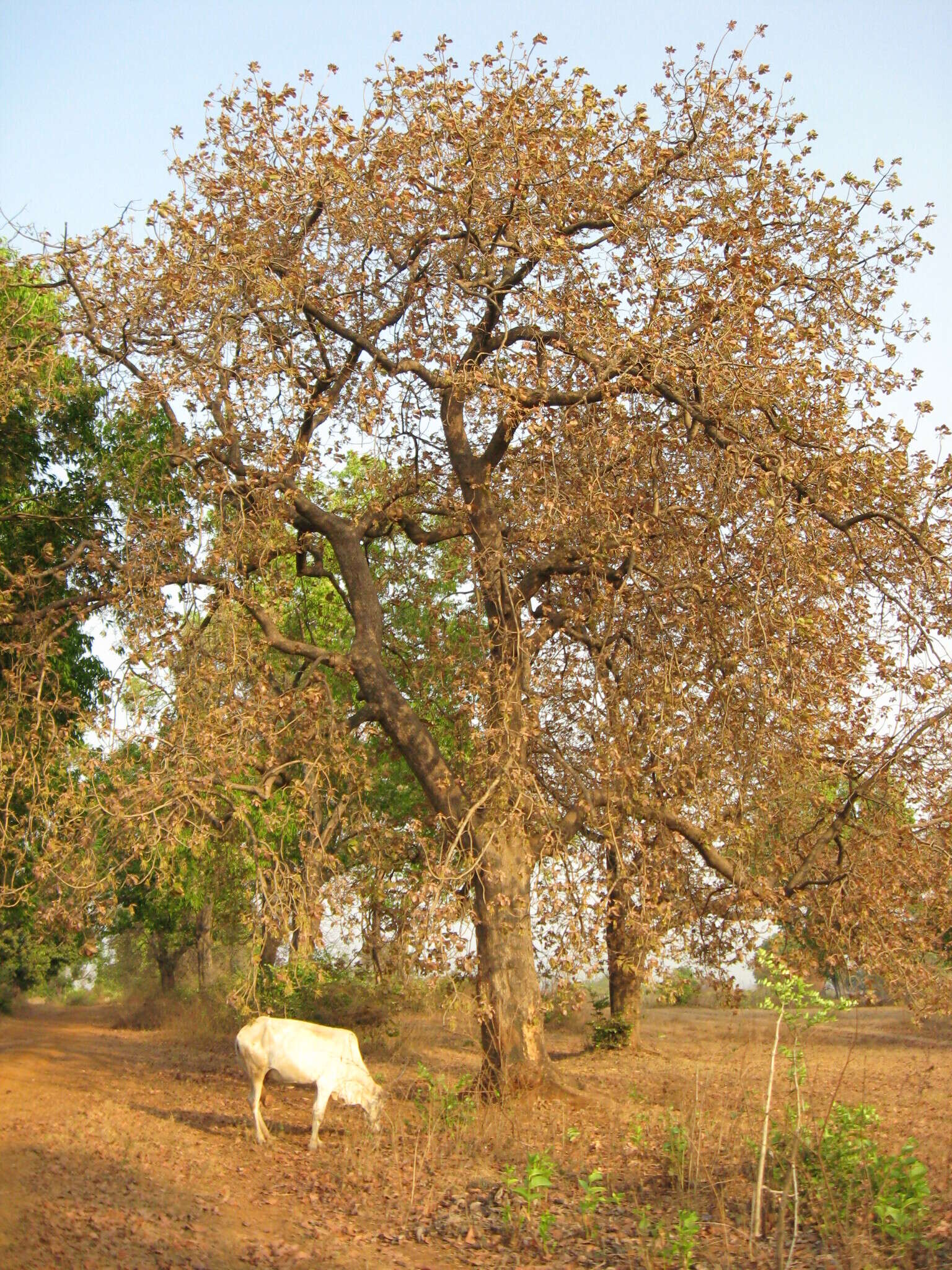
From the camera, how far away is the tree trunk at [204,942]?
27438 mm

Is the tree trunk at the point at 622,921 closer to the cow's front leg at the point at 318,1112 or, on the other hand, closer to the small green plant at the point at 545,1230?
the cow's front leg at the point at 318,1112

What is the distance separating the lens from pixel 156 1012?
24.7 meters

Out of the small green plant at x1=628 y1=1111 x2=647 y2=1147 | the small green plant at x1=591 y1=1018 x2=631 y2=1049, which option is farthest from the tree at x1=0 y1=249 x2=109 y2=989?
the small green plant at x1=591 y1=1018 x2=631 y2=1049

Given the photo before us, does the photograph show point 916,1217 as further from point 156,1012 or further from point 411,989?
point 156,1012

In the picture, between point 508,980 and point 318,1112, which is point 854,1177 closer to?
point 318,1112

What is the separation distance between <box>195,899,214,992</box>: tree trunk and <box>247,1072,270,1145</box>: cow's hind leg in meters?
17.6

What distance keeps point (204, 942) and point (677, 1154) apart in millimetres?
22192

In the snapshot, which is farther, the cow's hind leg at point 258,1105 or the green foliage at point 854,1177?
the cow's hind leg at point 258,1105

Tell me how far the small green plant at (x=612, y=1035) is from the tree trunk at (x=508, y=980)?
7078 millimetres

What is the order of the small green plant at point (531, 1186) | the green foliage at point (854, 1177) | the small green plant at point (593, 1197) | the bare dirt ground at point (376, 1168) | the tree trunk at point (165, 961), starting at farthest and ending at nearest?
1. the tree trunk at point (165, 961)
2. the small green plant at point (531, 1186)
3. the small green plant at point (593, 1197)
4. the bare dirt ground at point (376, 1168)
5. the green foliage at point (854, 1177)

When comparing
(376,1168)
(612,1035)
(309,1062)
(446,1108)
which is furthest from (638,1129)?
(612,1035)

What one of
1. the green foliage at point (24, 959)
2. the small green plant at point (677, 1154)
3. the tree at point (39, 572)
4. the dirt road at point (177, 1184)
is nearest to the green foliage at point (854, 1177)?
the small green plant at point (677, 1154)

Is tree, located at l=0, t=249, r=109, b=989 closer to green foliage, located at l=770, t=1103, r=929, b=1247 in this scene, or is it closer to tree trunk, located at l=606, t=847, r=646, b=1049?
tree trunk, located at l=606, t=847, r=646, b=1049

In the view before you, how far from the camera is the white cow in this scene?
951 cm
